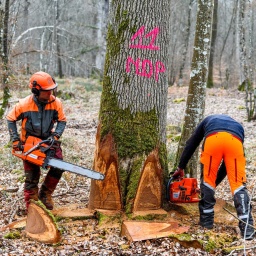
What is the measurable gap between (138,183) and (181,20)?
31.1 meters

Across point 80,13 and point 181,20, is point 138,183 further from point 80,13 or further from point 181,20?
point 80,13

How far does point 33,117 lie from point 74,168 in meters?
0.91

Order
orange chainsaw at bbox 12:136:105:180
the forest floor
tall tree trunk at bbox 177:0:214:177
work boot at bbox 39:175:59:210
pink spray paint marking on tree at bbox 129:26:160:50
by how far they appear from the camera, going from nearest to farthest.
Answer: the forest floor, pink spray paint marking on tree at bbox 129:26:160:50, orange chainsaw at bbox 12:136:105:180, work boot at bbox 39:175:59:210, tall tree trunk at bbox 177:0:214:177

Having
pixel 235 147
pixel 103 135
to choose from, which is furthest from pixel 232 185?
pixel 103 135

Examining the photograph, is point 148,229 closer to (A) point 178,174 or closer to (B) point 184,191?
(B) point 184,191

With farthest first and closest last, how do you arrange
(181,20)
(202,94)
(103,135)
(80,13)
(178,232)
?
(80,13) < (181,20) < (202,94) < (103,135) < (178,232)

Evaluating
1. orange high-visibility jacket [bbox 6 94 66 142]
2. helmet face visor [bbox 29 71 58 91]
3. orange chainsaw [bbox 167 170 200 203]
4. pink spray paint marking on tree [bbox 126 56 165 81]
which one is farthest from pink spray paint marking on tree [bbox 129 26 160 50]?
orange chainsaw [bbox 167 170 200 203]

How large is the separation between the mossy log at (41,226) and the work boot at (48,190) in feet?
2.73

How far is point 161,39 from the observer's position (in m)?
4.64

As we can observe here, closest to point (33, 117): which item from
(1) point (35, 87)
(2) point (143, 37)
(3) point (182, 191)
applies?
(1) point (35, 87)

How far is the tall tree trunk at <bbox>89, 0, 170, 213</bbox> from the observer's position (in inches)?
178

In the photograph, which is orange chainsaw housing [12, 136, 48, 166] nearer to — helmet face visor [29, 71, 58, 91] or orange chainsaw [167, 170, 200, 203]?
helmet face visor [29, 71, 58, 91]

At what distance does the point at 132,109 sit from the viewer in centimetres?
460

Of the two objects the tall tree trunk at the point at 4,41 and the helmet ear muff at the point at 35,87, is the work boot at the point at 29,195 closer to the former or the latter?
the helmet ear muff at the point at 35,87
